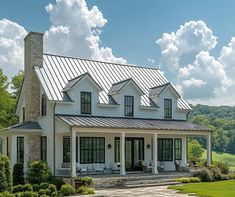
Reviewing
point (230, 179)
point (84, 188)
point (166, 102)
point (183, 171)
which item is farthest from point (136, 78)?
point (84, 188)

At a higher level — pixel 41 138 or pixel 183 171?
pixel 41 138

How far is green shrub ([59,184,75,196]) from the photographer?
21.8m

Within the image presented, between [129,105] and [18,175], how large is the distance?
9592mm

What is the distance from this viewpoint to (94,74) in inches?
1261

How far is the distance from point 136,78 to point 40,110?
8.92 meters

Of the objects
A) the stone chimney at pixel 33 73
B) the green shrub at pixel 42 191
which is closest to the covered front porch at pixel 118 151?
the green shrub at pixel 42 191

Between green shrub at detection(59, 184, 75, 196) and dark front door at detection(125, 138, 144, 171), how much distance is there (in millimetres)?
8039

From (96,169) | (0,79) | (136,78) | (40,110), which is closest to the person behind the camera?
(96,169)

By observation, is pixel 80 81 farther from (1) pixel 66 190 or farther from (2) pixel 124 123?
(1) pixel 66 190

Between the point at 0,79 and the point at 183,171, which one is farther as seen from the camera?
the point at 0,79

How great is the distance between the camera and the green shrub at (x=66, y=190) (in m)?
21.8

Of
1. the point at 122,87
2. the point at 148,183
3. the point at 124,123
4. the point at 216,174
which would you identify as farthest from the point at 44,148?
the point at 216,174

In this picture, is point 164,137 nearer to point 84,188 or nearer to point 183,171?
point 183,171

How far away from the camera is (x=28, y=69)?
30.3 metres
